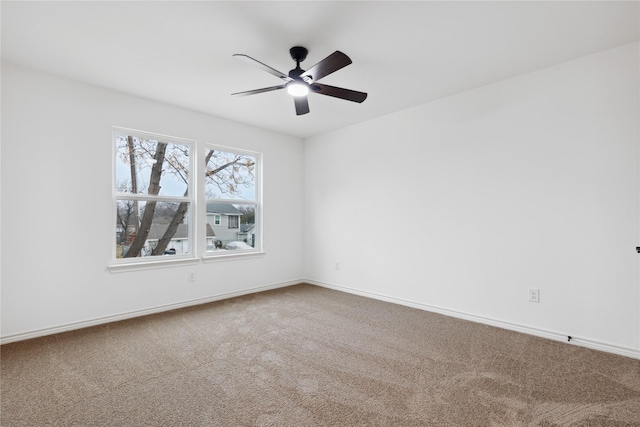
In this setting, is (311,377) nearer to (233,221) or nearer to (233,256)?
(233,256)

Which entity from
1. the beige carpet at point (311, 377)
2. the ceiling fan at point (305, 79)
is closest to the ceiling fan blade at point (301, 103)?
the ceiling fan at point (305, 79)

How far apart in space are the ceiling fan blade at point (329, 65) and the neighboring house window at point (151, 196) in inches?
88.9

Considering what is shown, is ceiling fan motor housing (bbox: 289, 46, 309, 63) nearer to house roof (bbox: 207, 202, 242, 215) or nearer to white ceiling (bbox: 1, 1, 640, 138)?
white ceiling (bbox: 1, 1, 640, 138)

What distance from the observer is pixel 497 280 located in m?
3.01

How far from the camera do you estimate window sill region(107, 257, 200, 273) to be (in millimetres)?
3166

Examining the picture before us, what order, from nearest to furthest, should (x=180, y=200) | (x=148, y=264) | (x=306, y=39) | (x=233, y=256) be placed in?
(x=306, y=39)
(x=148, y=264)
(x=180, y=200)
(x=233, y=256)

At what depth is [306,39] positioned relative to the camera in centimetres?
229

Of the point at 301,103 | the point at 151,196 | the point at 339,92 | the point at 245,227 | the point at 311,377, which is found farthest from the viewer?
the point at 245,227

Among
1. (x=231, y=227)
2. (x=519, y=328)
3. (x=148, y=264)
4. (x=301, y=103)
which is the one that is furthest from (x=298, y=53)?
(x=519, y=328)

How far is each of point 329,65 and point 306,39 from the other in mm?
389

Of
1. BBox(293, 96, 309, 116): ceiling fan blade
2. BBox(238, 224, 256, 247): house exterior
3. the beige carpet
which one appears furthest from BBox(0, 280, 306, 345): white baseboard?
BBox(293, 96, 309, 116): ceiling fan blade

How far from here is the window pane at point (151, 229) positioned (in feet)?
10.9

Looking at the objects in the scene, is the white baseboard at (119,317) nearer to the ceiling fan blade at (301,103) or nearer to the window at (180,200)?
the window at (180,200)

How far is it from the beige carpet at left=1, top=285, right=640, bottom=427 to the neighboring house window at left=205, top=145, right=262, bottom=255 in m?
Result: 1.40
